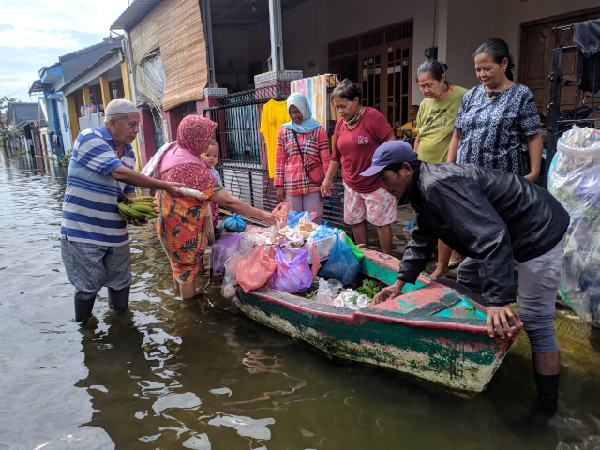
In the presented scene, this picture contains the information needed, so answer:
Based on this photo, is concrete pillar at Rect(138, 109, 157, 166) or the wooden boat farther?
concrete pillar at Rect(138, 109, 157, 166)

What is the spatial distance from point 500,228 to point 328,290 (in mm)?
1924

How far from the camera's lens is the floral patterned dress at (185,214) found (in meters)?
3.84

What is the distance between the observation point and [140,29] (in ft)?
42.4

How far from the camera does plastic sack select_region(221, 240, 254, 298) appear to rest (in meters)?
4.12

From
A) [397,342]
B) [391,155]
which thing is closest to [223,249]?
[397,342]

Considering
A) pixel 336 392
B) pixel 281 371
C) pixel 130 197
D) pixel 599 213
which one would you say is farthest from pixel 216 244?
pixel 599 213

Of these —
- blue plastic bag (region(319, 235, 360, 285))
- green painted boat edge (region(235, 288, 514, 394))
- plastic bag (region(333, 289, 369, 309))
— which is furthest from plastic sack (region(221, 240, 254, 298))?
plastic bag (region(333, 289, 369, 309))

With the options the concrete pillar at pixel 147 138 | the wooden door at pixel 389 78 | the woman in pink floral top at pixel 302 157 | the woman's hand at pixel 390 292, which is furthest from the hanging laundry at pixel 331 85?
the concrete pillar at pixel 147 138

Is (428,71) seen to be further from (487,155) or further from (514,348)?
(514,348)

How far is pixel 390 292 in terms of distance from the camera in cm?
318

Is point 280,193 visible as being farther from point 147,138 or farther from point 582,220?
point 147,138

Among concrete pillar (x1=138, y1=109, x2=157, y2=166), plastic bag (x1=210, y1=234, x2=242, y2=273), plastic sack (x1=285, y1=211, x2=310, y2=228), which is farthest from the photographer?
concrete pillar (x1=138, y1=109, x2=157, y2=166)

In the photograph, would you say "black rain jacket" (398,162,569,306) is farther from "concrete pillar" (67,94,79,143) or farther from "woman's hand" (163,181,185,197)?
"concrete pillar" (67,94,79,143)

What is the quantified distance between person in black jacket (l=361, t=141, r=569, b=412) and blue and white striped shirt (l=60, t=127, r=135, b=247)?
7.14ft
